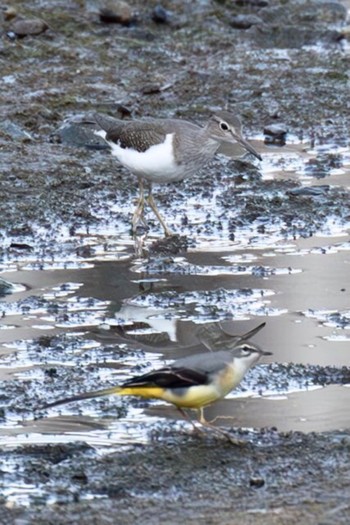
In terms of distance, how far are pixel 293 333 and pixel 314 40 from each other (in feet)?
33.0

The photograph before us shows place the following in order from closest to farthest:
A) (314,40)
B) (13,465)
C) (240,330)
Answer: (13,465) → (240,330) → (314,40)

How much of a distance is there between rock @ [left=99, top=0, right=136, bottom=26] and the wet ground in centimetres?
14

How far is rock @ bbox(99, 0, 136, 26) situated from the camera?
60.5 ft

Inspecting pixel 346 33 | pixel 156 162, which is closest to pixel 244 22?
pixel 346 33

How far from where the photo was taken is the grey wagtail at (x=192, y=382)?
285 inches

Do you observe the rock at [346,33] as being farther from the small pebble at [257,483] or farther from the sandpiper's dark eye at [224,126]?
the small pebble at [257,483]

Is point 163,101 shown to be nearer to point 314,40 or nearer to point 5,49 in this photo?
point 5,49

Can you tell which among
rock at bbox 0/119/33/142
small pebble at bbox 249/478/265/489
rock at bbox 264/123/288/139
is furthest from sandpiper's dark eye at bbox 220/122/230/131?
small pebble at bbox 249/478/265/489

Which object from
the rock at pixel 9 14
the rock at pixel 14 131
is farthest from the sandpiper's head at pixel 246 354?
the rock at pixel 9 14

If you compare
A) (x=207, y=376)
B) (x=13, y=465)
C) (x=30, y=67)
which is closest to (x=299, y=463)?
(x=207, y=376)

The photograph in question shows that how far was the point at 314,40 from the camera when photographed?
18781 mm

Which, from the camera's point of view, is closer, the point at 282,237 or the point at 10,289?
the point at 10,289

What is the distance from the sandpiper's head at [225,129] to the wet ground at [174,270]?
674mm

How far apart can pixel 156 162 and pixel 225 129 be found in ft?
2.48
